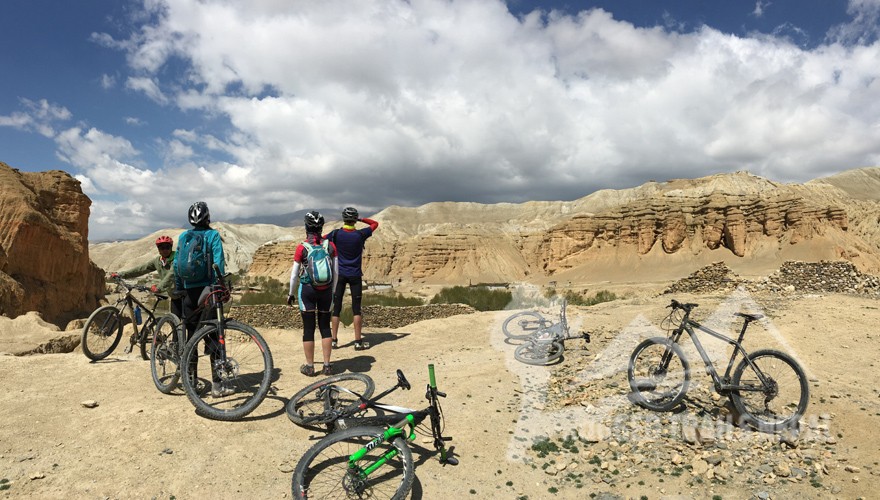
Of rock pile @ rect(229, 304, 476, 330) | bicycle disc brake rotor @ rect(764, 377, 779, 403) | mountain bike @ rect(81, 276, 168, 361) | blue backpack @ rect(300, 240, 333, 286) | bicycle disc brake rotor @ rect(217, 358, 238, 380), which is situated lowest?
rock pile @ rect(229, 304, 476, 330)

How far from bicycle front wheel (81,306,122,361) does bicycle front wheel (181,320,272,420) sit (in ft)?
6.61

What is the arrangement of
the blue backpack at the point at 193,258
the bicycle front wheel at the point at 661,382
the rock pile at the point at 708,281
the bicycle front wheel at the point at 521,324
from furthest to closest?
the rock pile at the point at 708,281 → the bicycle front wheel at the point at 521,324 → the bicycle front wheel at the point at 661,382 → the blue backpack at the point at 193,258

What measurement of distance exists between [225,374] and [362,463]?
206 cm

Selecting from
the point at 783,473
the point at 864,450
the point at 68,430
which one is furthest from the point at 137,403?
the point at 864,450

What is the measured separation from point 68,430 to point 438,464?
11.4 feet

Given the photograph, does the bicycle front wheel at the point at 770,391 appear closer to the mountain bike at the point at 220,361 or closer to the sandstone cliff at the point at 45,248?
the mountain bike at the point at 220,361

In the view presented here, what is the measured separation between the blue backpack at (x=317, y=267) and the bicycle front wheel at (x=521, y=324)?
4460 millimetres

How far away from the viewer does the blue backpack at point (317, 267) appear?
5.89m

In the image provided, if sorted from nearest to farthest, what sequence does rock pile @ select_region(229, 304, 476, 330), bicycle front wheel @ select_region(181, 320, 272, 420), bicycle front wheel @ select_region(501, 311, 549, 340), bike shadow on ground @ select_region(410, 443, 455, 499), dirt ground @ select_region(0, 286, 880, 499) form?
dirt ground @ select_region(0, 286, 880, 499) → bike shadow on ground @ select_region(410, 443, 455, 499) → bicycle front wheel @ select_region(181, 320, 272, 420) → bicycle front wheel @ select_region(501, 311, 549, 340) → rock pile @ select_region(229, 304, 476, 330)

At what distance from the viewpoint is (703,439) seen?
4645mm

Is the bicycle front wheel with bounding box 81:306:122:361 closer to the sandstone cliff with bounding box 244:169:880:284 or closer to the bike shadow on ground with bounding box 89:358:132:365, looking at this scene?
the bike shadow on ground with bounding box 89:358:132:365

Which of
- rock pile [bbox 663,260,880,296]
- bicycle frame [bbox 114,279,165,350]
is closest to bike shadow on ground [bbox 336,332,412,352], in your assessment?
bicycle frame [bbox 114,279,165,350]

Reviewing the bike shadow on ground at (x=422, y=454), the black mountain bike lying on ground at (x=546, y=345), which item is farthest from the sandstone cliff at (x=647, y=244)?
the bike shadow on ground at (x=422, y=454)

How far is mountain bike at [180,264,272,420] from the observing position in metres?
4.60
